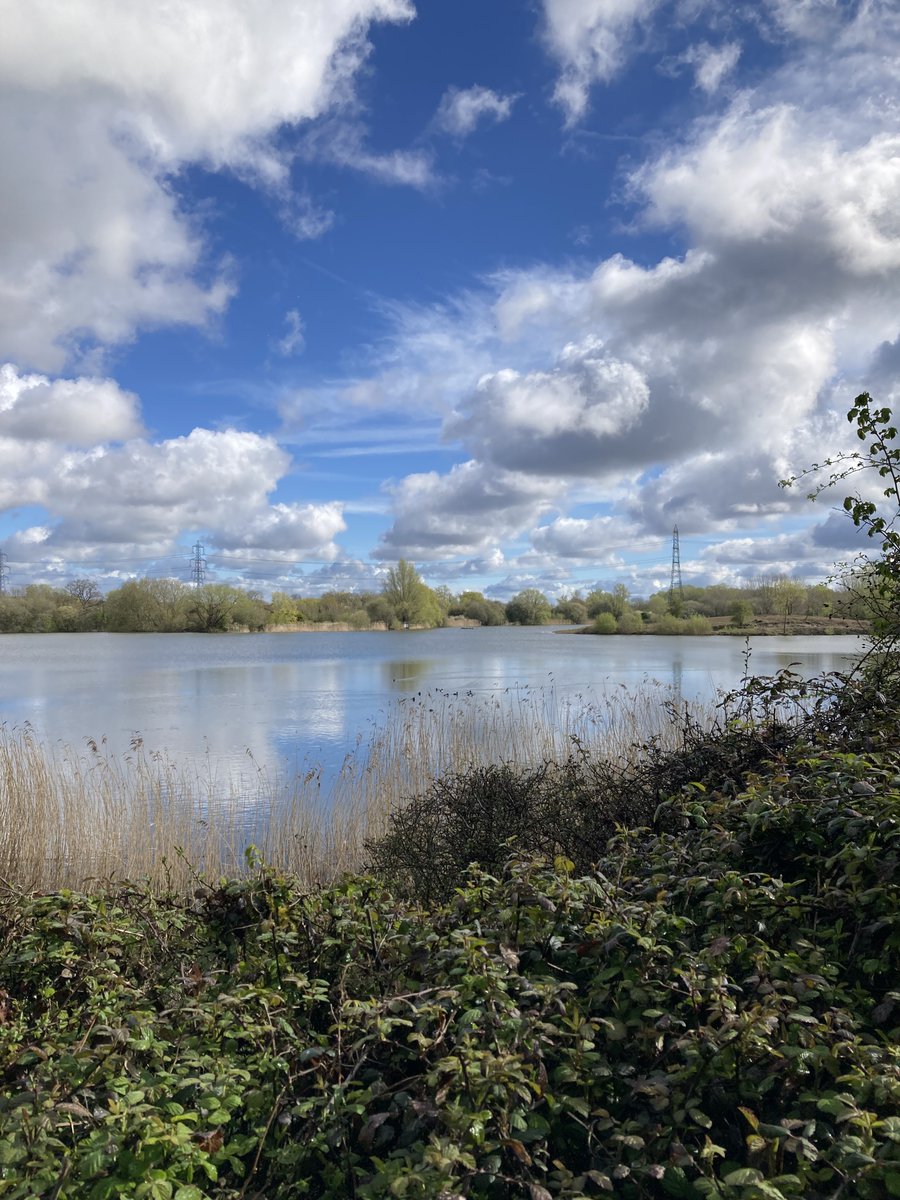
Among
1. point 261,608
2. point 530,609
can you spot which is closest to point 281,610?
point 261,608

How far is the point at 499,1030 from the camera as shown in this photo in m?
1.74

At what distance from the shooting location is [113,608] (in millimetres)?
65625

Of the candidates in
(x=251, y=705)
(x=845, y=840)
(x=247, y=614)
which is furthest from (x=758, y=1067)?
(x=247, y=614)

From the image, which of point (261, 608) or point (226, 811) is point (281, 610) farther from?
point (226, 811)

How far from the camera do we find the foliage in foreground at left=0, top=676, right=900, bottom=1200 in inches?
59.8

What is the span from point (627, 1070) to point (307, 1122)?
727 millimetres

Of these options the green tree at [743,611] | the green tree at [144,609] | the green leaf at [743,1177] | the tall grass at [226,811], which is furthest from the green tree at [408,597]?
the green leaf at [743,1177]

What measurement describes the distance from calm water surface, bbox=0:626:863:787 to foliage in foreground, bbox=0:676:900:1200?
3.74 m

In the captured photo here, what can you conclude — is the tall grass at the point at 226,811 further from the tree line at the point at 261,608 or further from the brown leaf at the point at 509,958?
the tree line at the point at 261,608

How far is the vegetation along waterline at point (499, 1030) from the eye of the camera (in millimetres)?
1524

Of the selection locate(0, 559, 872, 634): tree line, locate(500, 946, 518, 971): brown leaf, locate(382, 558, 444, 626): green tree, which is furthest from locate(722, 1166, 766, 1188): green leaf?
locate(382, 558, 444, 626): green tree

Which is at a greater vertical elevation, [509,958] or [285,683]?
[509,958]

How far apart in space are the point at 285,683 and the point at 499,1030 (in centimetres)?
2469

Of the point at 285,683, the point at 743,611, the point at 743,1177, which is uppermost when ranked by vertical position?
the point at 743,611
